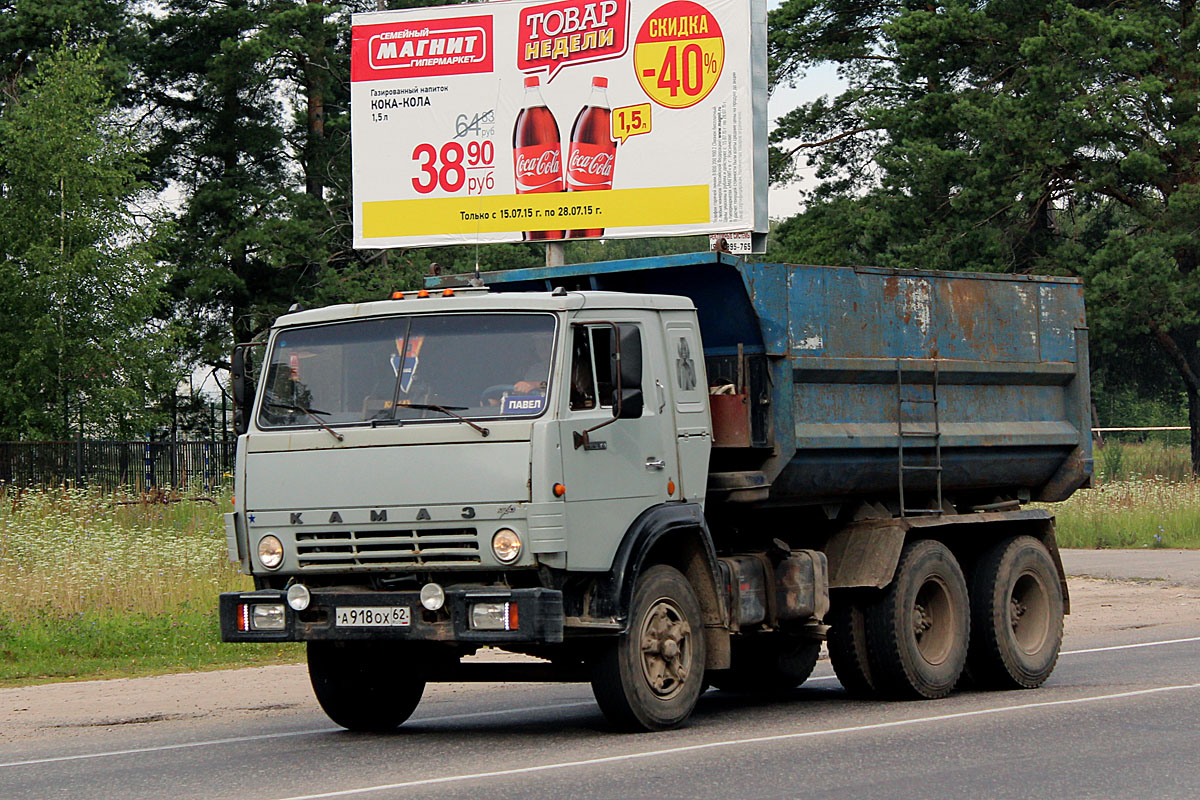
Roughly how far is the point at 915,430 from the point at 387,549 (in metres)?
4.48

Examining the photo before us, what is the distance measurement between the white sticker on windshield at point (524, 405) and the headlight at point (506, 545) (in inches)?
27.0

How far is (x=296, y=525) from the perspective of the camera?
31.7 ft

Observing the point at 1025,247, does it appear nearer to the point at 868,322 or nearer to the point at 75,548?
the point at 75,548

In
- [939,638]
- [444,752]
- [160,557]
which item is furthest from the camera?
[160,557]

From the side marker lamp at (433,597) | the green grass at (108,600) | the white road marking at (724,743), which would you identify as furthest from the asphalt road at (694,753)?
the green grass at (108,600)

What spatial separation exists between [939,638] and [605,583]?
3.93 meters

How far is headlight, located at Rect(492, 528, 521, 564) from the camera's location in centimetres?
916

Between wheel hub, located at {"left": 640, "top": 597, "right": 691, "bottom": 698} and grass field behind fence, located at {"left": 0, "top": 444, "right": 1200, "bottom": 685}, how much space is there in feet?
21.4

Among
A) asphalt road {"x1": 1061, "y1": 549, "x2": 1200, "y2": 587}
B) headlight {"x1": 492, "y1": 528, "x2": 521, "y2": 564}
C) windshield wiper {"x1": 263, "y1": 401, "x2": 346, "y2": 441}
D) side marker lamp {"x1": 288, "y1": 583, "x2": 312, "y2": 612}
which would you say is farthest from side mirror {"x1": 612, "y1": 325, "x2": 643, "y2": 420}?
asphalt road {"x1": 1061, "y1": 549, "x2": 1200, "y2": 587}

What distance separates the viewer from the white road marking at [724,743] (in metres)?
8.18

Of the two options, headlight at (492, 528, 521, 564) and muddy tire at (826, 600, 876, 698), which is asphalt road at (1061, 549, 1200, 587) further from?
headlight at (492, 528, 521, 564)

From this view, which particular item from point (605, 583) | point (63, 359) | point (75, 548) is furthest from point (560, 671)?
point (63, 359)

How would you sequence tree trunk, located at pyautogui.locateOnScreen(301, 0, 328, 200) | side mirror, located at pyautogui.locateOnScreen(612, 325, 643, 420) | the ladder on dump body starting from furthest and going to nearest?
tree trunk, located at pyautogui.locateOnScreen(301, 0, 328, 200) < the ladder on dump body < side mirror, located at pyautogui.locateOnScreen(612, 325, 643, 420)

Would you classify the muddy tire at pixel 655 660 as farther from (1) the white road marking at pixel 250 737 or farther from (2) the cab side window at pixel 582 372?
(1) the white road marking at pixel 250 737
